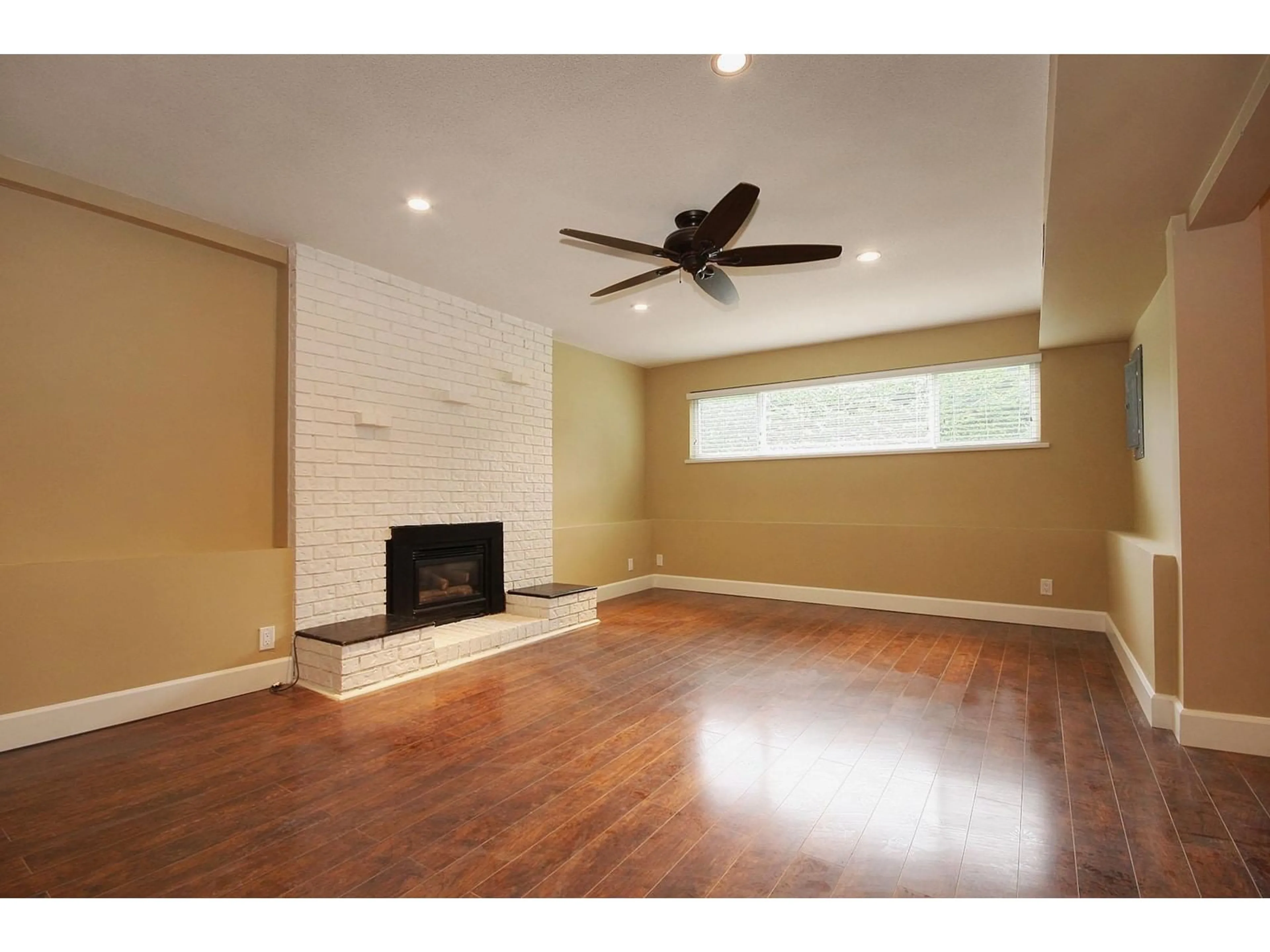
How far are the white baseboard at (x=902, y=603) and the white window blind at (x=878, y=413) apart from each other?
4.37 feet

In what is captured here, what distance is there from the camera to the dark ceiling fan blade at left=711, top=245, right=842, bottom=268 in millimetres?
2797

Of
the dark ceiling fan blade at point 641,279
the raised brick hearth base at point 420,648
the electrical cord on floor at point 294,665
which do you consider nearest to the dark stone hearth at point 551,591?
the raised brick hearth base at point 420,648

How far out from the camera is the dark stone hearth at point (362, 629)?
10.9 feet

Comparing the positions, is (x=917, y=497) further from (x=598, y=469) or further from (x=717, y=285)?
(x=717, y=285)

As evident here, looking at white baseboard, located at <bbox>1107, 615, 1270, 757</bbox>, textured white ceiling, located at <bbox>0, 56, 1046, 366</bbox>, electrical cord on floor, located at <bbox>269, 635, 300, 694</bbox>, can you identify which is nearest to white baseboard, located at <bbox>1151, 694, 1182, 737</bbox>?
white baseboard, located at <bbox>1107, 615, 1270, 757</bbox>

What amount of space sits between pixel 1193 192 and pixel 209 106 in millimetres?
3810

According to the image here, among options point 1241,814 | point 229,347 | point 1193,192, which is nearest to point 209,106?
point 229,347

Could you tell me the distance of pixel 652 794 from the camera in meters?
2.17

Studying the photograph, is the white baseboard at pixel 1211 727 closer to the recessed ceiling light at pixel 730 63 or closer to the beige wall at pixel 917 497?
the beige wall at pixel 917 497

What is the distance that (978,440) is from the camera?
207 inches

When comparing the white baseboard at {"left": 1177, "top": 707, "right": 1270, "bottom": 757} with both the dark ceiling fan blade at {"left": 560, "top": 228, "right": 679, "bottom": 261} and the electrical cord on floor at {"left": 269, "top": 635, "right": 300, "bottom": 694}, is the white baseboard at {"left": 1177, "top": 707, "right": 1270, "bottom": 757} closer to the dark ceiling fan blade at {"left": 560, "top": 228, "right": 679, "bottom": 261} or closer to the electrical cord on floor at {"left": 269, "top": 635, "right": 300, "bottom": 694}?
the dark ceiling fan blade at {"left": 560, "top": 228, "right": 679, "bottom": 261}

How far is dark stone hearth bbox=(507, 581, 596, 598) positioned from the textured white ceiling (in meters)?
2.37

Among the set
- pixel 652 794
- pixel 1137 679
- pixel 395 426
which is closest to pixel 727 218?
pixel 652 794
